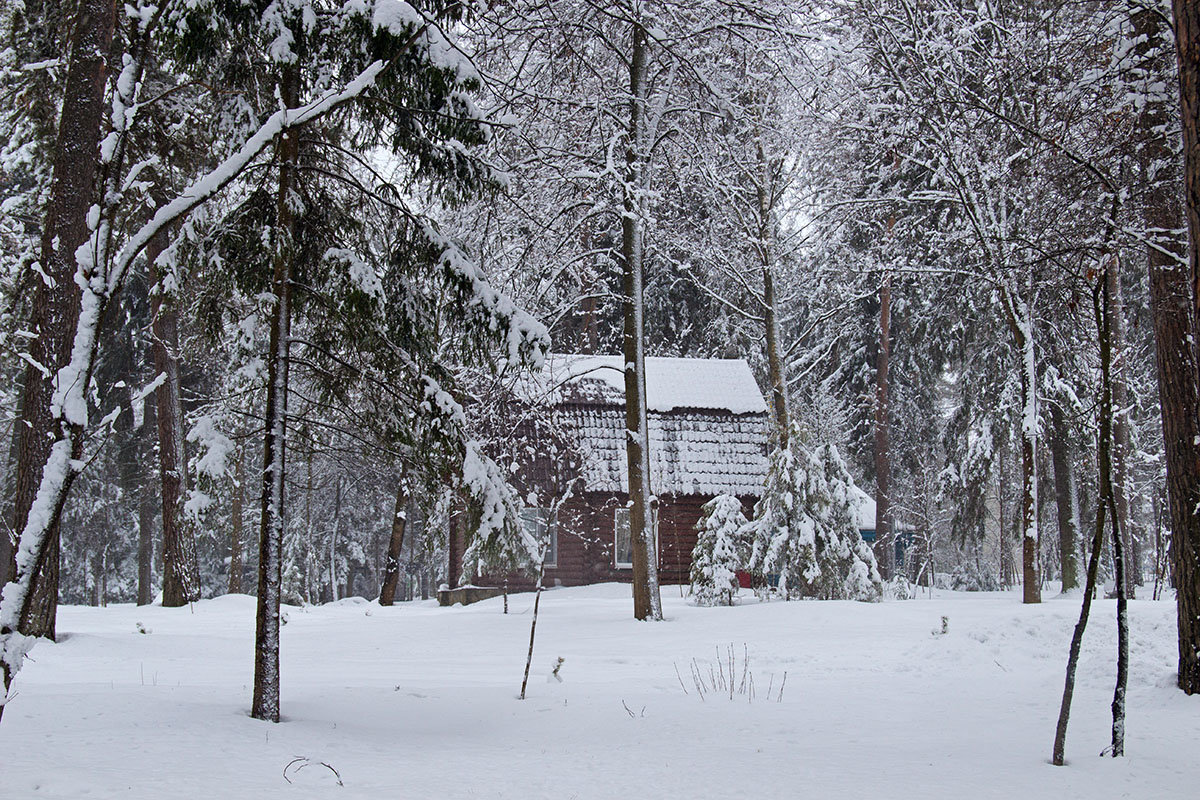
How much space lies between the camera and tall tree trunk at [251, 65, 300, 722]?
6.71 metres

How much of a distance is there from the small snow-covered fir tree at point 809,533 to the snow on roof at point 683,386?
710 centimetres

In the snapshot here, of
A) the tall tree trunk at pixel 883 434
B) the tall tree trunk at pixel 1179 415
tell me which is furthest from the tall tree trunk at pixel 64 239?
the tall tree trunk at pixel 883 434

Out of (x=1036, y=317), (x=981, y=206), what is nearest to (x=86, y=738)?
(x=981, y=206)

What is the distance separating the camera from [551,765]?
5.89m

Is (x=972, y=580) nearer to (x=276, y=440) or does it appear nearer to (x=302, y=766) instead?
(x=276, y=440)

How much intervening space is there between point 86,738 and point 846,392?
93.8 feet

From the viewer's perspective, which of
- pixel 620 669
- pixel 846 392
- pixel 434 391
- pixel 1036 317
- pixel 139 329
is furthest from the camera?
pixel 846 392

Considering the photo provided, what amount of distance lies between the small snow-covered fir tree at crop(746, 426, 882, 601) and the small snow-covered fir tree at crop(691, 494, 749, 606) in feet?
2.23

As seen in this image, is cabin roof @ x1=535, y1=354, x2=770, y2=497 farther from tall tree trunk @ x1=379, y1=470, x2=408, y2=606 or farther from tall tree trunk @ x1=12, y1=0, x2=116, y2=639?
tall tree trunk @ x1=12, y1=0, x2=116, y2=639

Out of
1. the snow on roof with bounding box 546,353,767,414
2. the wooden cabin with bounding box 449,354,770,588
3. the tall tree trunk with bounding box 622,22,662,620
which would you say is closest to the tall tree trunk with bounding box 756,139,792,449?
the wooden cabin with bounding box 449,354,770,588

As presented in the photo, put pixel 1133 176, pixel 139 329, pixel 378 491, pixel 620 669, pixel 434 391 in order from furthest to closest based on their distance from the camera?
pixel 378 491 → pixel 139 329 → pixel 620 669 → pixel 1133 176 → pixel 434 391

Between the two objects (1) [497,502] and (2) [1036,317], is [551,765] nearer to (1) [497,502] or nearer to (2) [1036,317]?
(1) [497,502]

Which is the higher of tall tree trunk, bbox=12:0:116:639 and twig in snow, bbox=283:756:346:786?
tall tree trunk, bbox=12:0:116:639

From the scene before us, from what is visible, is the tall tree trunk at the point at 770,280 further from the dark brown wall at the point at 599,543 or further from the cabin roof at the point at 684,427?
the dark brown wall at the point at 599,543
